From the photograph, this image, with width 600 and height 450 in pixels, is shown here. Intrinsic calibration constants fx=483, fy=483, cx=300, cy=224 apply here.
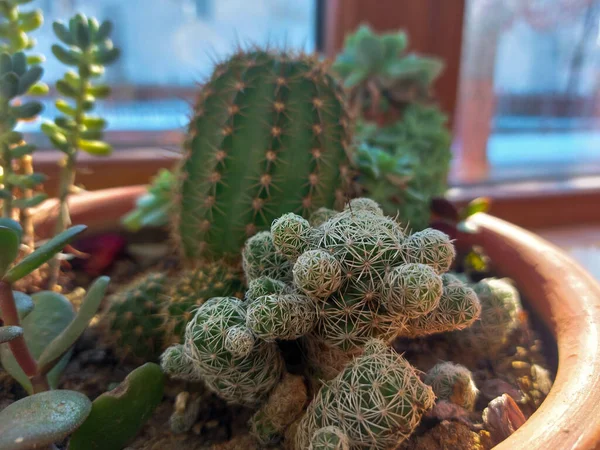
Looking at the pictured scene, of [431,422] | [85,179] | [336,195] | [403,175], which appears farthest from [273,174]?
[85,179]

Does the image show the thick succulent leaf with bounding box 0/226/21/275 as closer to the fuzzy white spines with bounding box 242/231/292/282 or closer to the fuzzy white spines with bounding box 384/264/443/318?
the fuzzy white spines with bounding box 242/231/292/282

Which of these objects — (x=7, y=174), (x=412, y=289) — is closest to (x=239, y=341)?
(x=412, y=289)

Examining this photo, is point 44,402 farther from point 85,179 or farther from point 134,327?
point 85,179

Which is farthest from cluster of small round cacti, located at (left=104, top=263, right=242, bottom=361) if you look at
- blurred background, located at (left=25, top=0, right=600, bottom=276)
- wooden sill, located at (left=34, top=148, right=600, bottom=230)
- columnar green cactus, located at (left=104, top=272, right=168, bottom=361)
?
wooden sill, located at (left=34, top=148, right=600, bottom=230)

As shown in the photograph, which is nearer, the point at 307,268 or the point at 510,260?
the point at 307,268

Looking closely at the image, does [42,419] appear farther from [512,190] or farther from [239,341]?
[512,190]

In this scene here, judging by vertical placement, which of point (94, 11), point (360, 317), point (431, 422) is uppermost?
point (94, 11)

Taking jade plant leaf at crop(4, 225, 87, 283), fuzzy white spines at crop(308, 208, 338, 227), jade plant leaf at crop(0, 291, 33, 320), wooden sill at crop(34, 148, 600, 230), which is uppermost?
fuzzy white spines at crop(308, 208, 338, 227)
